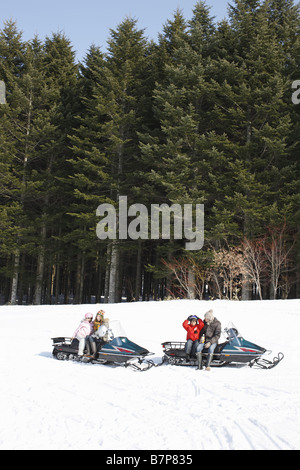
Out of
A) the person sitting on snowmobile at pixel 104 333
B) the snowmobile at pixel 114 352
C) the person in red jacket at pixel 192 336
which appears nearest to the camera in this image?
the snowmobile at pixel 114 352

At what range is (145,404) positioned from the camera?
6.38 meters

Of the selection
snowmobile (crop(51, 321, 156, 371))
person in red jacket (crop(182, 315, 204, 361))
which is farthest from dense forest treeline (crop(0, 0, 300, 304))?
snowmobile (crop(51, 321, 156, 371))

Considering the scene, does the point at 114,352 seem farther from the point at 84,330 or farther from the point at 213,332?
the point at 213,332

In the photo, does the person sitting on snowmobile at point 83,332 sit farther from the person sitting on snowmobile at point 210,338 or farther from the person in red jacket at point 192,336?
the person sitting on snowmobile at point 210,338

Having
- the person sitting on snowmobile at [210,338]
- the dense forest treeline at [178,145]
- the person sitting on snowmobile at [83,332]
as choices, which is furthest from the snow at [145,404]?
the dense forest treeline at [178,145]

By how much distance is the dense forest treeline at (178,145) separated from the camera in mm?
22000

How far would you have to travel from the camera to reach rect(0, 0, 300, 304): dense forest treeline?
72.2ft

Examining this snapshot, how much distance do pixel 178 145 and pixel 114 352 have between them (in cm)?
1557

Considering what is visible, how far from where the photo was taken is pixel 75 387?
24.5 ft

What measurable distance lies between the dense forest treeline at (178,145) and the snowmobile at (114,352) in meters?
10.8

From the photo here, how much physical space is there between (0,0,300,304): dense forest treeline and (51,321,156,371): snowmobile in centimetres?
1084

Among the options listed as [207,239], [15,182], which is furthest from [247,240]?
[15,182]

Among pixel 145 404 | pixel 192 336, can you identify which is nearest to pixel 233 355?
pixel 192 336

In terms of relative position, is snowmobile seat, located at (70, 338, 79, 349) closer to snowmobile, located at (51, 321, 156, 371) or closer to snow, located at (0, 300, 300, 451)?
snowmobile, located at (51, 321, 156, 371)
